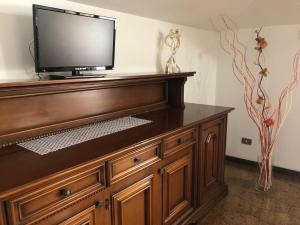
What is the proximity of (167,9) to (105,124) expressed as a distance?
1.13 meters

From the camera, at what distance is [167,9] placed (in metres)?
2.24

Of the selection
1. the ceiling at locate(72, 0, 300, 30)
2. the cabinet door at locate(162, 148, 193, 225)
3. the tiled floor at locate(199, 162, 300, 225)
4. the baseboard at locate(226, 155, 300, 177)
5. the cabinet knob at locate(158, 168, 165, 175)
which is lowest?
the tiled floor at locate(199, 162, 300, 225)

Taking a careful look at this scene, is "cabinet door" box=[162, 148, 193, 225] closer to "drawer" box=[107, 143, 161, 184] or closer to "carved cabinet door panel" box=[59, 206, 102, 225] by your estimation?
"drawer" box=[107, 143, 161, 184]

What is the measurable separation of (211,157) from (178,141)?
24.4 inches

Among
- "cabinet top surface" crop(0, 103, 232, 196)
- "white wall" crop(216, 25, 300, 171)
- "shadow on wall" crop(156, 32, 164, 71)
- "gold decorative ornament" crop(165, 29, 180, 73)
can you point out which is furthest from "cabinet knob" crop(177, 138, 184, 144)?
"white wall" crop(216, 25, 300, 171)

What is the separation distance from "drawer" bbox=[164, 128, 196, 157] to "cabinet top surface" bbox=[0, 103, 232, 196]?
73mm

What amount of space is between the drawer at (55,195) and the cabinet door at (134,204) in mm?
180

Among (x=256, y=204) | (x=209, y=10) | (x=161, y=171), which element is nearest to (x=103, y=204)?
(x=161, y=171)

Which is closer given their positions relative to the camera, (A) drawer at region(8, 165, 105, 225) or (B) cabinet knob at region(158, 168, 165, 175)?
(A) drawer at region(8, 165, 105, 225)

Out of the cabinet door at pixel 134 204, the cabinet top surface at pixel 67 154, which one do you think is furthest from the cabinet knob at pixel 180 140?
the cabinet door at pixel 134 204

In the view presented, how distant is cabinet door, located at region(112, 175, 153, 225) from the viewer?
1.42 m

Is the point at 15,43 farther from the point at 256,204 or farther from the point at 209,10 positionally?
the point at 256,204

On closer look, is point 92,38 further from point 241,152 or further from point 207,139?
point 241,152

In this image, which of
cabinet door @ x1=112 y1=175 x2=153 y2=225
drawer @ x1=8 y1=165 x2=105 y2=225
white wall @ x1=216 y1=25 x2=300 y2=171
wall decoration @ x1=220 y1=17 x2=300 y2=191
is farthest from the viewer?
white wall @ x1=216 y1=25 x2=300 y2=171
